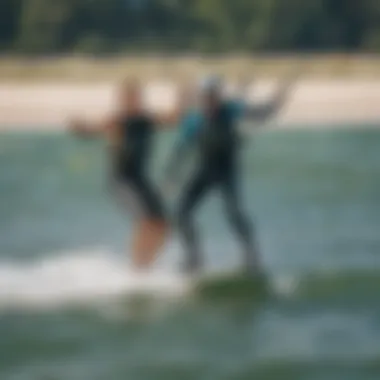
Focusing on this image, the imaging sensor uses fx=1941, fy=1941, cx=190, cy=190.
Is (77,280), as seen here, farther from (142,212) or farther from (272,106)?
(272,106)

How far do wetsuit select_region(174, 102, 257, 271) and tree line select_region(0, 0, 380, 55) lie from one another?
0.10 metres


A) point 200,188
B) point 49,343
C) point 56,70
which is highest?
point 56,70

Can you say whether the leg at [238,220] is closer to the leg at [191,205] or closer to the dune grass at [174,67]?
the leg at [191,205]

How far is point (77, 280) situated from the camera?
2.73 meters

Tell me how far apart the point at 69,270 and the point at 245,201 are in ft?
0.87

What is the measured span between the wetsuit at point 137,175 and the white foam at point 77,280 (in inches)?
3.1

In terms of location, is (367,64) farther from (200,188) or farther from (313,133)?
(200,188)

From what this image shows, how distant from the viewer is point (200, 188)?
108 inches

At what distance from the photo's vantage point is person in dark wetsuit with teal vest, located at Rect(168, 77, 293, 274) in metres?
2.74

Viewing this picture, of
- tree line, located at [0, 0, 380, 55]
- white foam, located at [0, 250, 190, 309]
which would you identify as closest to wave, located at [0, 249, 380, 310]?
white foam, located at [0, 250, 190, 309]

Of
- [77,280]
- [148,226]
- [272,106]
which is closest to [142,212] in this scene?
[148,226]

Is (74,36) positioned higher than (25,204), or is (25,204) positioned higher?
(74,36)

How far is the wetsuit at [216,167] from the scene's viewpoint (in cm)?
274

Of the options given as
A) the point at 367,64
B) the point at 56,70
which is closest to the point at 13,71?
the point at 56,70
